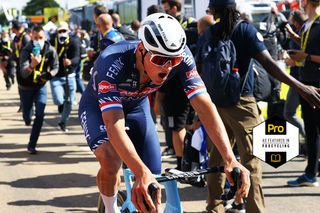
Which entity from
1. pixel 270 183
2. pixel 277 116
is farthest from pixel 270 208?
pixel 277 116

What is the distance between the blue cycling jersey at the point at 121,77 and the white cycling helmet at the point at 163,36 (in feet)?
1.16

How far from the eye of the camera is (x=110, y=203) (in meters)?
4.68

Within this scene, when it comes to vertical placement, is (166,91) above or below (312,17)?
below

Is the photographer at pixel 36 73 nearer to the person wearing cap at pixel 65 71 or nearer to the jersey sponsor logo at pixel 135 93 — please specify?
the person wearing cap at pixel 65 71

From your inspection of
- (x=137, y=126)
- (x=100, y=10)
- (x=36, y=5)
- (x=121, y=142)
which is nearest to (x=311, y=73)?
(x=137, y=126)

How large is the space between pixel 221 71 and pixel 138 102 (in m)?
1.03

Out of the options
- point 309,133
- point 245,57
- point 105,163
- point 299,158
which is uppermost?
point 245,57

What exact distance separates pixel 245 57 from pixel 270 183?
7.92 feet

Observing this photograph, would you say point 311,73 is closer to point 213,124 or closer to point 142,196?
point 213,124

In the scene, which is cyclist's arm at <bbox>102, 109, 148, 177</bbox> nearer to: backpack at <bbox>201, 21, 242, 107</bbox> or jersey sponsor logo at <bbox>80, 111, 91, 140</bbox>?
jersey sponsor logo at <bbox>80, 111, 91, 140</bbox>

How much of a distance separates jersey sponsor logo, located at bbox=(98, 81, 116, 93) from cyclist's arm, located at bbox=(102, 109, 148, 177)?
174 millimetres

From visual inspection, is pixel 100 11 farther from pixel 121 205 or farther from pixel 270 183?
pixel 121 205

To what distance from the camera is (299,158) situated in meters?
9.02

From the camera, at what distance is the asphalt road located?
6.67 meters
